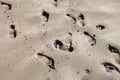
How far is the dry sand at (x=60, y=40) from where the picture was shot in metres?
7.07

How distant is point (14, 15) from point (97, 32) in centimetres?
207

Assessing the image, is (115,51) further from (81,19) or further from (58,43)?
(58,43)

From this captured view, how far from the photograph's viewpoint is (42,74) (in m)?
6.98

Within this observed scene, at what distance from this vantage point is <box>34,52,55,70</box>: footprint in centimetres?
712

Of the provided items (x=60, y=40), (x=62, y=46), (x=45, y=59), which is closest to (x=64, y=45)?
(x=62, y=46)

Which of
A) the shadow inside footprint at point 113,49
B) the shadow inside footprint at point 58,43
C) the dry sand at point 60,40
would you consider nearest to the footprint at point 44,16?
the dry sand at point 60,40

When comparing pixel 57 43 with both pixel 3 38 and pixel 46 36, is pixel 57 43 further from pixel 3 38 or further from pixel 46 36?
pixel 3 38

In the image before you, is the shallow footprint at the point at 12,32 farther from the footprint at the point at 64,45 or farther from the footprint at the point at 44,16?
the footprint at the point at 64,45

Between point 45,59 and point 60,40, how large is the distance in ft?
2.15

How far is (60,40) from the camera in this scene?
7527mm

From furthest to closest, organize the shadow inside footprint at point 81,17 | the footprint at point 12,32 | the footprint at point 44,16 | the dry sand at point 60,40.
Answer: the shadow inside footprint at point 81,17
the footprint at point 44,16
the footprint at point 12,32
the dry sand at point 60,40

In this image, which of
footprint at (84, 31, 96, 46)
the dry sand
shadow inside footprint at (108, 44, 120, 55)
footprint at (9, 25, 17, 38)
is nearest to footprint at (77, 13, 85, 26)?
the dry sand

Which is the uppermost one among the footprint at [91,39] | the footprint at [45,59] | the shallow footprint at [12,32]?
the shallow footprint at [12,32]

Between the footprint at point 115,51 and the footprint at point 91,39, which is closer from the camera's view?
the footprint at point 115,51
